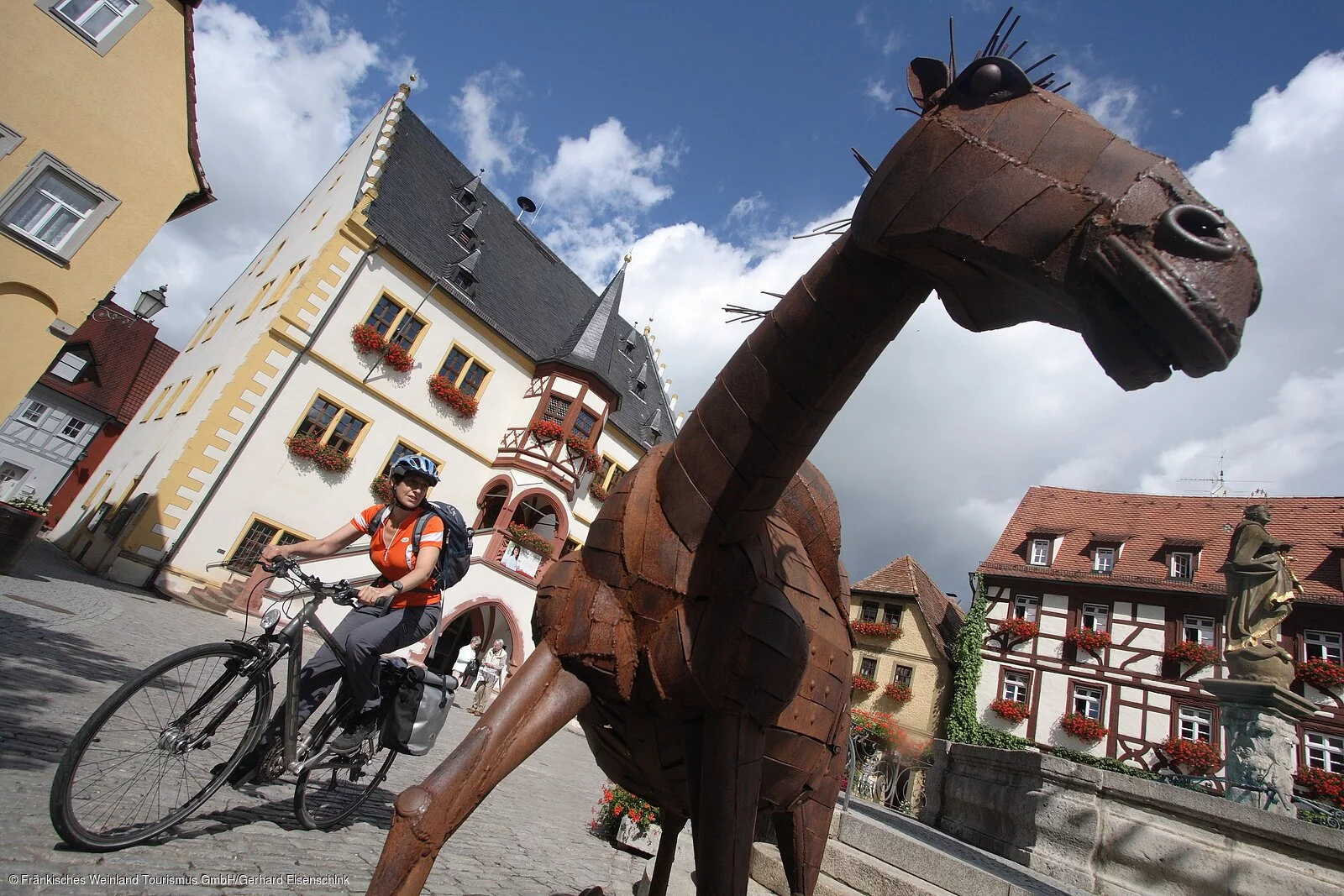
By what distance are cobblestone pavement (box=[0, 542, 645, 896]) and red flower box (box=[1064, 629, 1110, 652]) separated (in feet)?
69.5

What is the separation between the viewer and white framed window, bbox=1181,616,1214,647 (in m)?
21.6

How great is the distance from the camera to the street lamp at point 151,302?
31.1 meters

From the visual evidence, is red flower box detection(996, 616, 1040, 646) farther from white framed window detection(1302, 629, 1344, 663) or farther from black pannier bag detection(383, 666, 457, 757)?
black pannier bag detection(383, 666, 457, 757)

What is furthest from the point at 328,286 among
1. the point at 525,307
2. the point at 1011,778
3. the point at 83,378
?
the point at 83,378

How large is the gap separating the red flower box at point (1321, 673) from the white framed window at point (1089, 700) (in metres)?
5.34

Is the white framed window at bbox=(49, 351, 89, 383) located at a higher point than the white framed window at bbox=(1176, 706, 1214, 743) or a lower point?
higher

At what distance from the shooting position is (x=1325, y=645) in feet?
65.7

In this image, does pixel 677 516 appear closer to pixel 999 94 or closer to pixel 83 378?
pixel 999 94

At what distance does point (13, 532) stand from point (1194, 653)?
97.8 ft

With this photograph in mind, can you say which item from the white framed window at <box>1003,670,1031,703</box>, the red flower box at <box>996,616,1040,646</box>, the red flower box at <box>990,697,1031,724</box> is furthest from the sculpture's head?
the white framed window at <box>1003,670,1031,703</box>

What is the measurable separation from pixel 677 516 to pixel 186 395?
24.4m

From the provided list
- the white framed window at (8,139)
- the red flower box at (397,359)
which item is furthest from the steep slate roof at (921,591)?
the white framed window at (8,139)

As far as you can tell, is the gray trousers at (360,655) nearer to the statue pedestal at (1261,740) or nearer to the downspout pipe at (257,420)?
the statue pedestal at (1261,740)

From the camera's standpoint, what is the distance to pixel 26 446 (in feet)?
113
